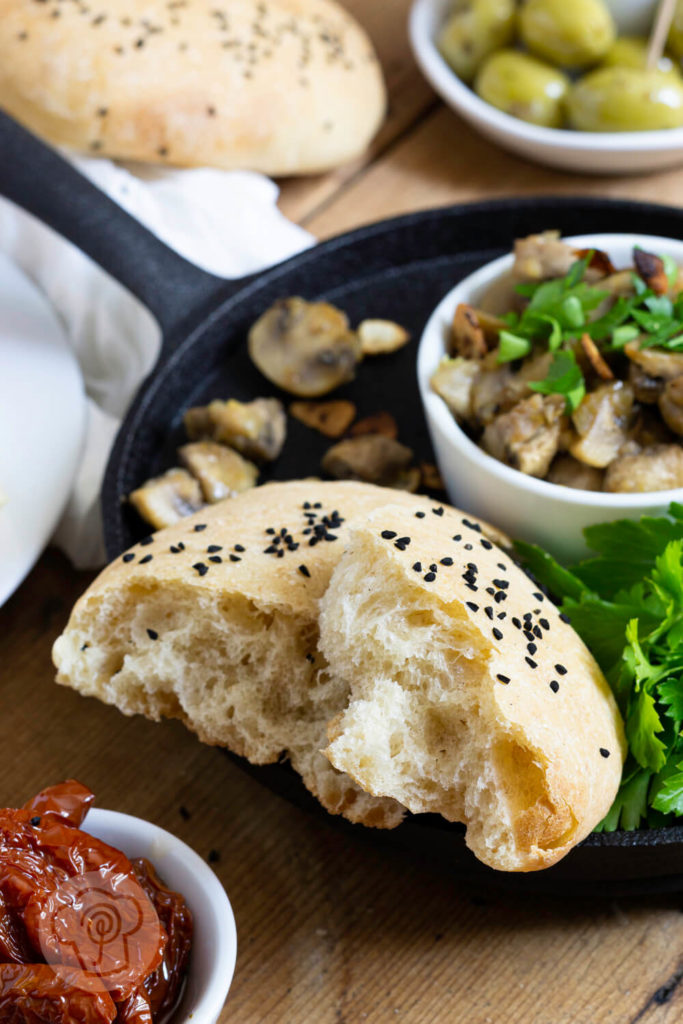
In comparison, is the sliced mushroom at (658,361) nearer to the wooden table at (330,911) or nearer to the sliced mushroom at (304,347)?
the sliced mushroom at (304,347)

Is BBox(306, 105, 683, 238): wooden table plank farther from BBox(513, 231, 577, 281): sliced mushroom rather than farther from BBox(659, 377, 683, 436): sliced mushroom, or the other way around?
BBox(659, 377, 683, 436): sliced mushroom

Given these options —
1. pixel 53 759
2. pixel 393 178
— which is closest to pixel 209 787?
pixel 53 759

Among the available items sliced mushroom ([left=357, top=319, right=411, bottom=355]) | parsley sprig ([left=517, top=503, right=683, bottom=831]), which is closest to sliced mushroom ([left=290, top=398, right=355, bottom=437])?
sliced mushroom ([left=357, top=319, right=411, bottom=355])

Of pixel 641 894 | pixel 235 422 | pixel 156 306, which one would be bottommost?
pixel 641 894

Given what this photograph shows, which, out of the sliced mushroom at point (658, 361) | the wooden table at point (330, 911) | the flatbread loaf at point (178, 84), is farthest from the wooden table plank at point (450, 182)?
the wooden table at point (330, 911)

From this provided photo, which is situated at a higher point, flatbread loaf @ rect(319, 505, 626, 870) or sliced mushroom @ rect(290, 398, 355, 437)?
flatbread loaf @ rect(319, 505, 626, 870)

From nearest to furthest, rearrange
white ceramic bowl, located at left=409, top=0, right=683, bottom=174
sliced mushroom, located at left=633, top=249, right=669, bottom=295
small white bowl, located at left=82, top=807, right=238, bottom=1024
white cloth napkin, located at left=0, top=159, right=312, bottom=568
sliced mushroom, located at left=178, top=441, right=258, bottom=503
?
small white bowl, located at left=82, top=807, right=238, bottom=1024 < sliced mushroom, located at left=633, top=249, right=669, bottom=295 < sliced mushroom, located at left=178, top=441, right=258, bottom=503 < white cloth napkin, located at left=0, top=159, right=312, bottom=568 < white ceramic bowl, located at left=409, top=0, right=683, bottom=174

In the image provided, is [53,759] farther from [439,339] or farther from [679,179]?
[679,179]
